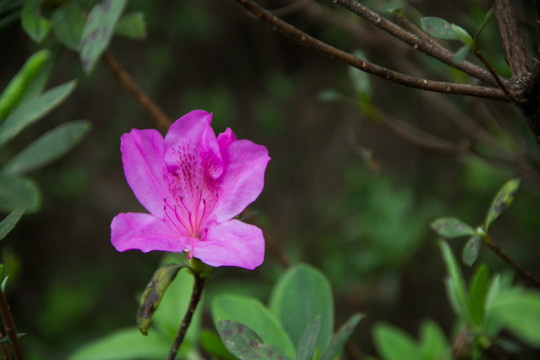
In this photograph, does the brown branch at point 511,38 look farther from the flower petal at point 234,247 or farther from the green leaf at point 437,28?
the flower petal at point 234,247

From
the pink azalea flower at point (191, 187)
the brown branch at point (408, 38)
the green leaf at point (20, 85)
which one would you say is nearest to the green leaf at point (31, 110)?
the green leaf at point (20, 85)

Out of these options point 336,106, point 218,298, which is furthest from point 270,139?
point 218,298

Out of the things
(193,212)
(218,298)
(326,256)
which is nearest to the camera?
(193,212)

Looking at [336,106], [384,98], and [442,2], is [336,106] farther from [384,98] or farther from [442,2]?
[442,2]

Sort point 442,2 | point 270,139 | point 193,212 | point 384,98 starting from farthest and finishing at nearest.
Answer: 1. point 270,139
2. point 384,98
3. point 442,2
4. point 193,212

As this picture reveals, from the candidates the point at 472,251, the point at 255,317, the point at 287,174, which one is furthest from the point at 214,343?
the point at 287,174

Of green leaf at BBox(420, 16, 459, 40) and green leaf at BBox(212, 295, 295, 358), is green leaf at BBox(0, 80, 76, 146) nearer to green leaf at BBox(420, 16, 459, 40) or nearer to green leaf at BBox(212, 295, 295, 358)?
green leaf at BBox(212, 295, 295, 358)

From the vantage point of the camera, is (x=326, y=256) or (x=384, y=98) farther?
(x=384, y=98)

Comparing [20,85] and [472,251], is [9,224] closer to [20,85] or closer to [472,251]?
[20,85]
